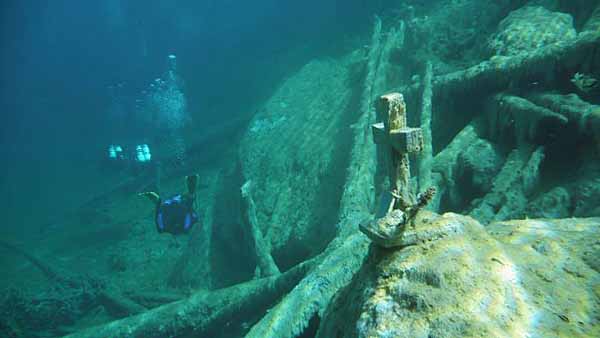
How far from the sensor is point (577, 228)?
213 centimetres

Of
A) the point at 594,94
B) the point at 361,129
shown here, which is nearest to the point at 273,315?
the point at 361,129

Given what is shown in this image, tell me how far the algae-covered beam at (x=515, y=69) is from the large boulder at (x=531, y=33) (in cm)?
82

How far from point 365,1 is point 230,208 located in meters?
14.9

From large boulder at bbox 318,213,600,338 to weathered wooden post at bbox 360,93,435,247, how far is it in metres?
0.13

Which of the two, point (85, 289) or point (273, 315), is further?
point (85, 289)

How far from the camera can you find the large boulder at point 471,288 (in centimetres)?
136

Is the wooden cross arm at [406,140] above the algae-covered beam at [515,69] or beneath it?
beneath

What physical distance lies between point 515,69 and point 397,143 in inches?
170

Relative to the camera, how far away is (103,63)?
2630 inches

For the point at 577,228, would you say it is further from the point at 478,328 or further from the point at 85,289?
the point at 85,289

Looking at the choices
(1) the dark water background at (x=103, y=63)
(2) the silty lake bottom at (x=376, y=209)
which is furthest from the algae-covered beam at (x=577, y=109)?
(1) the dark water background at (x=103, y=63)

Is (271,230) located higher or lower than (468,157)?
lower

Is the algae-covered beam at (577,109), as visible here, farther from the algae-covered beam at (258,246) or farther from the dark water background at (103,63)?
the dark water background at (103,63)

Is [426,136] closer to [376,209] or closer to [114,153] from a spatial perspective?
[376,209]
